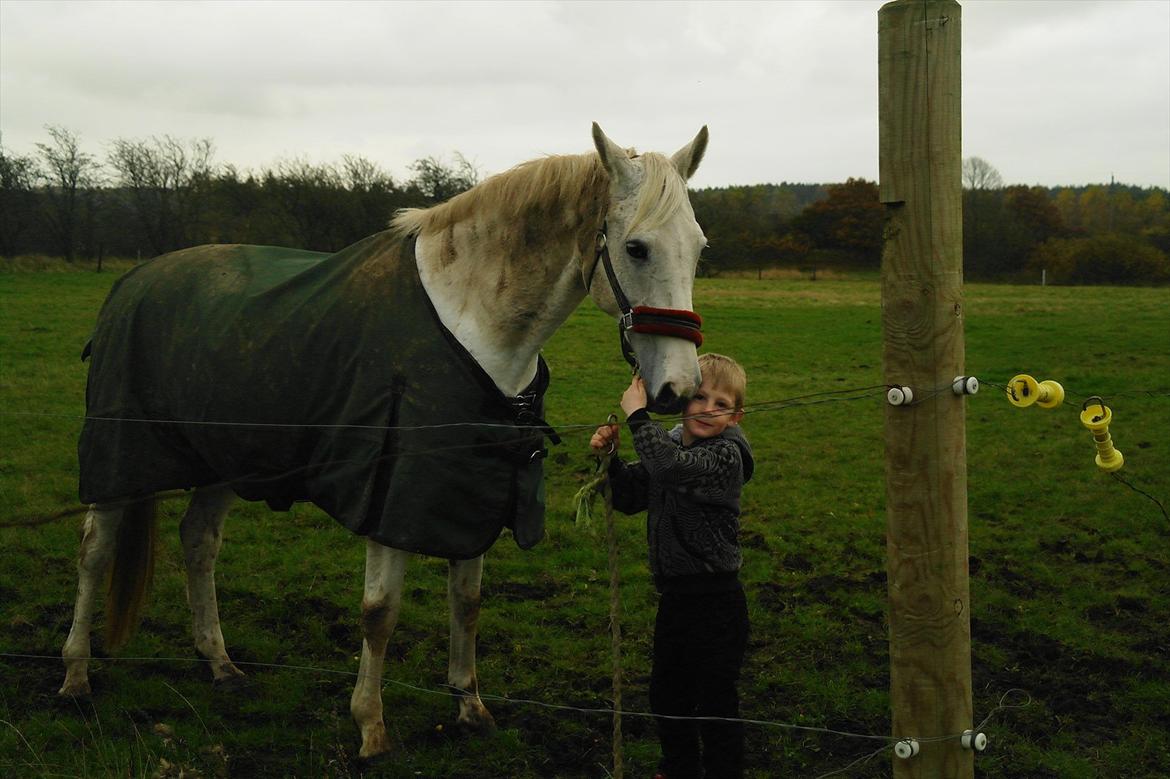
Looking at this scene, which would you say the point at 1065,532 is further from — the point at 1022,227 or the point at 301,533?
the point at 1022,227

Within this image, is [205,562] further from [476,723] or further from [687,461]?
[687,461]

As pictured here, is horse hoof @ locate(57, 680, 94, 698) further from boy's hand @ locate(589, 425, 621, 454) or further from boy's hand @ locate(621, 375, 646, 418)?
boy's hand @ locate(621, 375, 646, 418)

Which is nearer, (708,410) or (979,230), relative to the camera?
(708,410)

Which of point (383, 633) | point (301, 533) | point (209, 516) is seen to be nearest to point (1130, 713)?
point (383, 633)

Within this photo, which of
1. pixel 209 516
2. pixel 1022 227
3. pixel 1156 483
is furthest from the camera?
pixel 1022 227

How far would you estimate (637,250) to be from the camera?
308cm

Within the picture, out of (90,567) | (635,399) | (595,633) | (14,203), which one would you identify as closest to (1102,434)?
(635,399)

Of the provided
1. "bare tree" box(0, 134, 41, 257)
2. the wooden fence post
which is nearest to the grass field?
the wooden fence post

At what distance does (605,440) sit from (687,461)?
0.28 meters

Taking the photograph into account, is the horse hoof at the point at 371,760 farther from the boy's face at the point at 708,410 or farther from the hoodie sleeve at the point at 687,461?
the boy's face at the point at 708,410

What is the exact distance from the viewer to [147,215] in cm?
3484

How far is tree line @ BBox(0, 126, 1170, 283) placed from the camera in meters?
30.5

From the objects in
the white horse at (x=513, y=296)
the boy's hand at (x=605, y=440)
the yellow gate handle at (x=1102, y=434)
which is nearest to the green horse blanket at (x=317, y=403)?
the white horse at (x=513, y=296)

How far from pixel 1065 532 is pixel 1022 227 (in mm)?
40282
